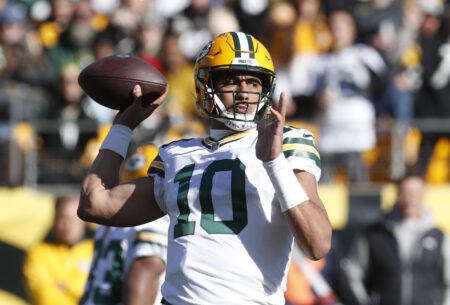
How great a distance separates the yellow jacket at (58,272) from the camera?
738 centimetres

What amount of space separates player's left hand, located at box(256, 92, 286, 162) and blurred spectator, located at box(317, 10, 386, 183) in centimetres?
516

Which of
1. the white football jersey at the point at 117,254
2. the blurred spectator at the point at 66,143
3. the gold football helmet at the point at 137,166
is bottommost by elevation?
the blurred spectator at the point at 66,143

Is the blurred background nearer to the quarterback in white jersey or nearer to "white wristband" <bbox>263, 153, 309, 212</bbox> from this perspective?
the quarterback in white jersey

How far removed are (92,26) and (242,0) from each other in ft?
5.32

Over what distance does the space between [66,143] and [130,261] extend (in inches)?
162

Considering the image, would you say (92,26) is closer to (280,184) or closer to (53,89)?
(53,89)

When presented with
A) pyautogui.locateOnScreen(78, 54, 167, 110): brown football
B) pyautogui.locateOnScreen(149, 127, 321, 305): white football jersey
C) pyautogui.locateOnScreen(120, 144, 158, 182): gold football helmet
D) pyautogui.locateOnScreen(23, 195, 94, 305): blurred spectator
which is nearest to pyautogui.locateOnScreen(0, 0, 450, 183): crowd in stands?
pyautogui.locateOnScreen(23, 195, 94, 305): blurred spectator

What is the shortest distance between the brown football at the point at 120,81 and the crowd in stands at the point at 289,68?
345cm

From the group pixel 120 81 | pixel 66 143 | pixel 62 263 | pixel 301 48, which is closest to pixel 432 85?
pixel 301 48

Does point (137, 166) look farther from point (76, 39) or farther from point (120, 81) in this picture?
point (76, 39)

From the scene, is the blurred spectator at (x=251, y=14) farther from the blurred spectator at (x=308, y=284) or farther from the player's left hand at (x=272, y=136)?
the player's left hand at (x=272, y=136)

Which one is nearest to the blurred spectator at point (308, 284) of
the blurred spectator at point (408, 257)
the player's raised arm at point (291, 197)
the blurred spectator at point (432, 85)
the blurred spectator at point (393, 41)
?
the blurred spectator at point (408, 257)

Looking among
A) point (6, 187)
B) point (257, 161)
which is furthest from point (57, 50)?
point (257, 161)

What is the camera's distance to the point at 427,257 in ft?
25.0
